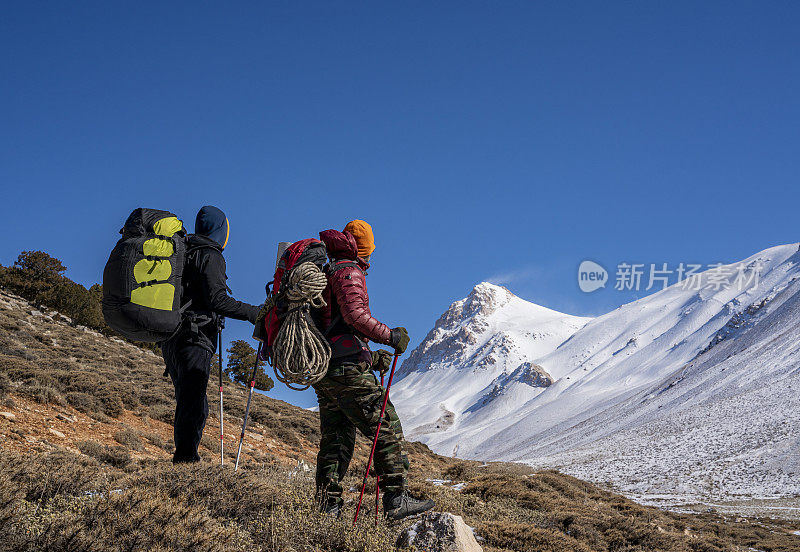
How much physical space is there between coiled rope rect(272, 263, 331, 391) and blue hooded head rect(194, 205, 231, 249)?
4.16ft

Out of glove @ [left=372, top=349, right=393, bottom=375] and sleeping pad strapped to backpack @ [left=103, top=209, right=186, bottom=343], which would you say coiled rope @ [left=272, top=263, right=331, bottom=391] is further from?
sleeping pad strapped to backpack @ [left=103, top=209, right=186, bottom=343]

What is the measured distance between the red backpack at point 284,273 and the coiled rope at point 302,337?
0.41 ft

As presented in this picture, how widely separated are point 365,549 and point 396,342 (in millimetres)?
1468

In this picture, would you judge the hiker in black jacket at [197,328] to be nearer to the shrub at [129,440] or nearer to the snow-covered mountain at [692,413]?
the shrub at [129,440]

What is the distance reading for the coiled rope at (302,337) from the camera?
431 centimetres

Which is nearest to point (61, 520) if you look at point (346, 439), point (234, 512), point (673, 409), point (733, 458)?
point (234, 512)

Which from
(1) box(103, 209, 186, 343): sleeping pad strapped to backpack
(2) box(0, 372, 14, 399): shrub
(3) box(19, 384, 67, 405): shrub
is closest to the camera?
(1) box(103, 209, 186, 343): sleeping pad strapped to backpack

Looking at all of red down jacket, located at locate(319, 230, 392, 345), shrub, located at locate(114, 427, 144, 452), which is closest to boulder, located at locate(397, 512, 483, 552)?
red down jacket, located at locate(319, 230, 392, 345)

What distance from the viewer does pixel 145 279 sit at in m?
4.57

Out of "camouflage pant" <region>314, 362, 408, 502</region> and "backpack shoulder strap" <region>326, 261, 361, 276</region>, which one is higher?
"backpack shoulder strap" <region>326, 261, 361, 276</region>

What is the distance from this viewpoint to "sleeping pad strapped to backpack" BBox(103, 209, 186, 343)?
4.48 metres

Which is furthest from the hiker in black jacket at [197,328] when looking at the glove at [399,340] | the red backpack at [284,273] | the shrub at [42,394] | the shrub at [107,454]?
the shrub at [42,394]

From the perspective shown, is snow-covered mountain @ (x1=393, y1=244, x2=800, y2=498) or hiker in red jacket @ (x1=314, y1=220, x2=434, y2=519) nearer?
hiker in red jacket @ (x1=314, y1=220, x2=434, y2=519)

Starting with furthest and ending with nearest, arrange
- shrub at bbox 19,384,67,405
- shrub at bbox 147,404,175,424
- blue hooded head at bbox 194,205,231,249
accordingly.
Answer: shrub at bbox 147,404,175,424, shrub at bbox 19,384,67,405, blue hooded head at bbox 194,205,231,249
